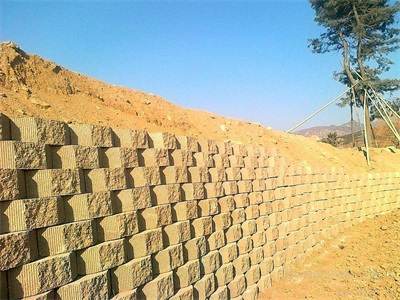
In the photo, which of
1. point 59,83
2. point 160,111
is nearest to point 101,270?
point 59,83

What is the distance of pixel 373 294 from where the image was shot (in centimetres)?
493

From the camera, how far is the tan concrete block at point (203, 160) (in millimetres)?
A: 3912

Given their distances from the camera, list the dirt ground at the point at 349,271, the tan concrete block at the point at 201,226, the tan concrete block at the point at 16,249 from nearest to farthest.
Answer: the tan concrete block at the point at 16,249 → the tan concrete block at the point at 201,226 → the dirt ground at the point at 349,271

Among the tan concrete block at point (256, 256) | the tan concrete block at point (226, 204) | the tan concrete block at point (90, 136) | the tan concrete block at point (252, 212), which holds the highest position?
the tan concrete block at point (90, 136)

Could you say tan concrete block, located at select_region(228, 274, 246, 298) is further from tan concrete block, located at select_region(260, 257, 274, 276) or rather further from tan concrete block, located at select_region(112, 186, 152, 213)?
tan concrete block, located at select_region(112, 186, 152, 213)

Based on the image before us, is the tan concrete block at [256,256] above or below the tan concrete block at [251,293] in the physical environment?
above

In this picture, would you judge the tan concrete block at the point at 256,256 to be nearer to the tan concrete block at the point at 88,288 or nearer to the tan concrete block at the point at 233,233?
the tan concrete block at the point at 233,233

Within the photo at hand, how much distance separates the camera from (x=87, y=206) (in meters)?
2.49

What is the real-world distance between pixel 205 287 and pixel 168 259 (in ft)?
2.59

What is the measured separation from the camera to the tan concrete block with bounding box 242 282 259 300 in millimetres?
4426

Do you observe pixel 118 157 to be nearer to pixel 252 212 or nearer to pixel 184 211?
pixel 184 211

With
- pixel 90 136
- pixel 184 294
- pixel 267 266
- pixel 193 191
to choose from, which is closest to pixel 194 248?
pixel 184 294

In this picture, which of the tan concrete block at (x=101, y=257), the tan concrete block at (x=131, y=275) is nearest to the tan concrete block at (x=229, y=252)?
the tan concrete block at (x=131, y=275)

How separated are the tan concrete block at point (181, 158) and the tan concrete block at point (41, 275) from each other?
148 cm
